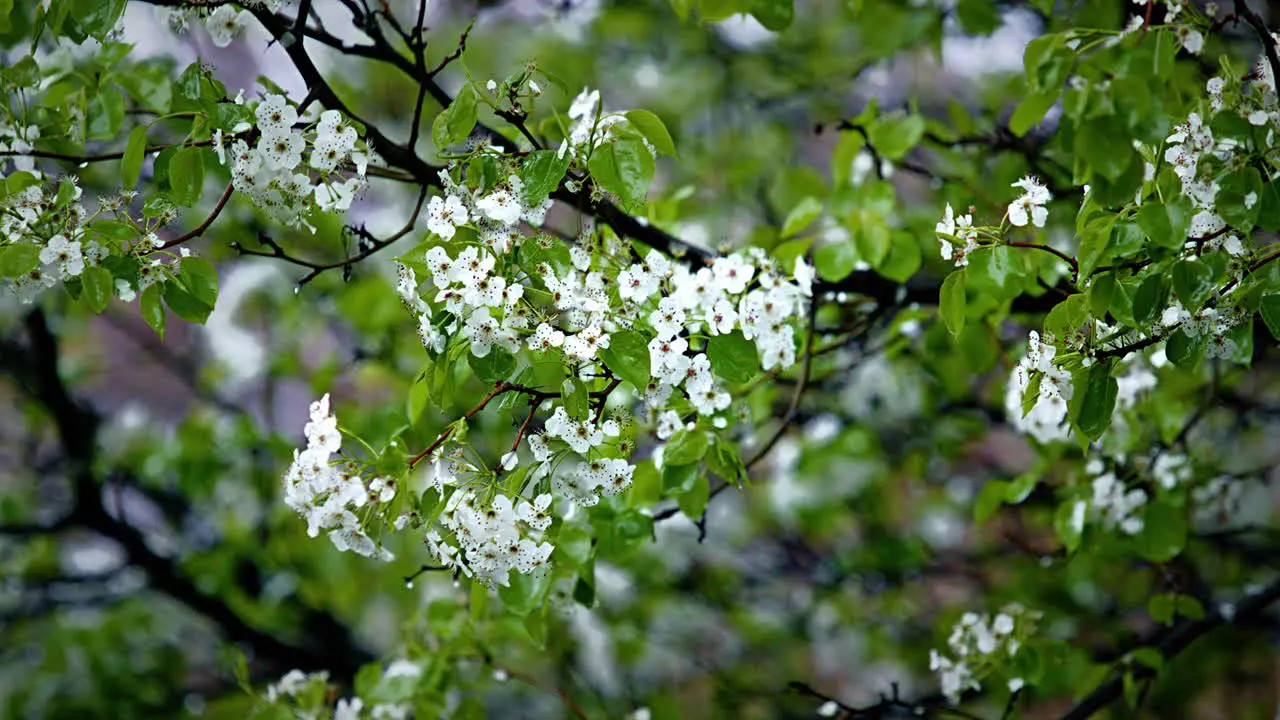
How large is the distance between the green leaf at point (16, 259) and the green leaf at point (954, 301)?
0.87 metres

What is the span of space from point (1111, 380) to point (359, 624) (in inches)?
107

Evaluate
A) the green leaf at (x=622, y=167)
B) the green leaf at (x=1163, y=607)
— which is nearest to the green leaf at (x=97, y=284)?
the green leaf at (x=622, y=167)

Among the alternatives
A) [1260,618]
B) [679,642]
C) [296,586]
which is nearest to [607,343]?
[1260,618]

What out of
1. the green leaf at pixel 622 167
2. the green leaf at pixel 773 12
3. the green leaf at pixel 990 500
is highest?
the green leaf at pixel 773 12

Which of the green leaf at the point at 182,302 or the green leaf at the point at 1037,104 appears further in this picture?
the green leaf at the point at 182,302

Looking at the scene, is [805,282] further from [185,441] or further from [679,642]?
[679,642]

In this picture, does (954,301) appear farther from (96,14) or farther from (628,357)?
(96,14)

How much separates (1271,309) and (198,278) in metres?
1.01

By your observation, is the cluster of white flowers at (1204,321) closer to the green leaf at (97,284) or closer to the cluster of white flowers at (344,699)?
the green leaf at (97,284)

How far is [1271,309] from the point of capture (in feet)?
2.96

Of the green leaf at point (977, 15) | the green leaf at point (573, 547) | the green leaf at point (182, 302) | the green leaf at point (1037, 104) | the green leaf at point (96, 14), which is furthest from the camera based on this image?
the green leaf at point (977, 15)

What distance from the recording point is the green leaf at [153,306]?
104cm

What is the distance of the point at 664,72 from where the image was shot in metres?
3.21

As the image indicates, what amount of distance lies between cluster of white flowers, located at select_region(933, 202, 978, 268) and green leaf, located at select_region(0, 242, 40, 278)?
863 mm
